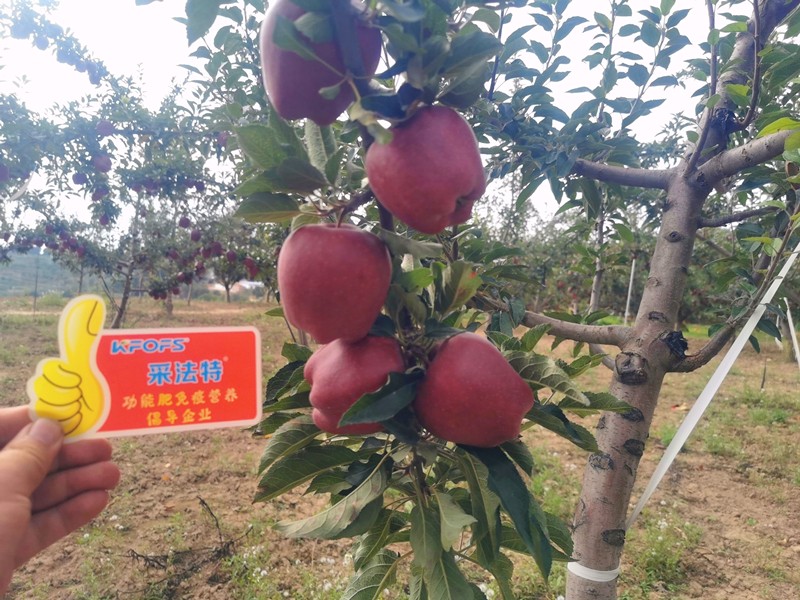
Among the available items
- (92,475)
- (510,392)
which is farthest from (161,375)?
(510,392)

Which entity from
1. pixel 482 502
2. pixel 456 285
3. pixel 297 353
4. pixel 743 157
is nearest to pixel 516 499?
pixel 482 502

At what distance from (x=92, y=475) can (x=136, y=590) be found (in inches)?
74.2

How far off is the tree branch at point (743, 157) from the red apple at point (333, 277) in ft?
2.67

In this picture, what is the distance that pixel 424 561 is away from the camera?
25.3 inches

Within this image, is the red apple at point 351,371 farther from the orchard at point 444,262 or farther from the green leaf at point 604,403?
the green leaf at point 604,403

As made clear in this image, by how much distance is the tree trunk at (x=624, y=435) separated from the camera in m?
1.06

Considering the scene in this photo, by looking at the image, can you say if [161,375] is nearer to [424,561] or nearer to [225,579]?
[424,561]

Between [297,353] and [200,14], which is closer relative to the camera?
[200,14]

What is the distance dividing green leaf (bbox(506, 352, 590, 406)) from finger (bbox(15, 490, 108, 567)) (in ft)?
1.74

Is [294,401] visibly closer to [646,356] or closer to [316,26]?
[316,26]

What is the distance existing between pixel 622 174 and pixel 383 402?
36.3 inches

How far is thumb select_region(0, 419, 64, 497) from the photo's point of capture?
1.67ft

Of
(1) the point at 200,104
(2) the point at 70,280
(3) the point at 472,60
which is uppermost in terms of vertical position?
(1) the point at 200,104

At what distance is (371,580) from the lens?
0.89 metres
